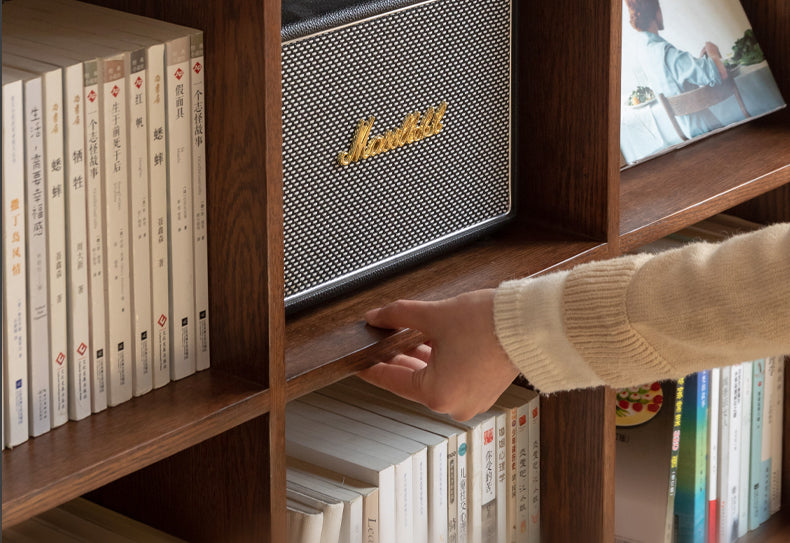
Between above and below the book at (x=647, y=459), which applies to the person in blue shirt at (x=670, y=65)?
above

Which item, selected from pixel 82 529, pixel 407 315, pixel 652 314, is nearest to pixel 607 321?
pixel 652 314

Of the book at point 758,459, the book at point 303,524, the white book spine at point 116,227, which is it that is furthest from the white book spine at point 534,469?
the white book spine at point 116,227

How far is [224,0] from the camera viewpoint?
81 centimetres

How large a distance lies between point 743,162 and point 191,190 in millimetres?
776

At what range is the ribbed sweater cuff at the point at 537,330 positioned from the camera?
37.7 inches

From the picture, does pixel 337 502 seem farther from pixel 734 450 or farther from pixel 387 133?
pixel 734 450

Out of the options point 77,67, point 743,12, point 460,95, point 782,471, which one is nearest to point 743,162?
point 743,12

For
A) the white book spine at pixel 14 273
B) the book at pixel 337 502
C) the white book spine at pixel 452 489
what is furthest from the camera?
the white book spine at pixel 452 489

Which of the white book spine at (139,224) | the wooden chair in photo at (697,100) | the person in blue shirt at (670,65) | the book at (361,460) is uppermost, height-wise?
the person in blue shirt at (670,65)

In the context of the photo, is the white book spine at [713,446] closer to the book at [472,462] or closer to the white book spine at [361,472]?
the book at [472,462]

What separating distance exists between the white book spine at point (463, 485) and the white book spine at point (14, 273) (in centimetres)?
50

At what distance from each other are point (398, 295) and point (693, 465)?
2.09 feet

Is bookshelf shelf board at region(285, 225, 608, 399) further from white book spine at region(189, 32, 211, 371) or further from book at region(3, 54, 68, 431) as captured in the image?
book at region(3, 54, 68, 431)

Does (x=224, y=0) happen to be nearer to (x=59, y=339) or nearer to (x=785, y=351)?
(x=59, y=339)
